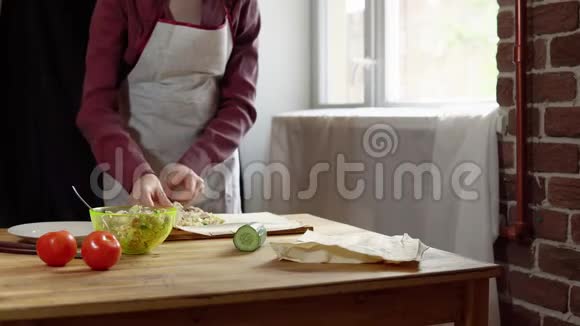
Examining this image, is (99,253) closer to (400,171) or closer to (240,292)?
(240,292)

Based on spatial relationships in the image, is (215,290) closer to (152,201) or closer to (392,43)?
(152,201)

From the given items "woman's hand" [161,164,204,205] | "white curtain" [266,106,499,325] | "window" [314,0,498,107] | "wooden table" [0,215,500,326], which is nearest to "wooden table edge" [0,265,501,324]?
"wooden table" [0,215,500,326]

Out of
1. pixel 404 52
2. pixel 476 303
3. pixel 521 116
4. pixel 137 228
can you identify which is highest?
pixel 404 52

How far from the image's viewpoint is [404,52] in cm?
260

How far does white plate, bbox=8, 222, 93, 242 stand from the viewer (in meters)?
1.40

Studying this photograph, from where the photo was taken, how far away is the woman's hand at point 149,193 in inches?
59.1

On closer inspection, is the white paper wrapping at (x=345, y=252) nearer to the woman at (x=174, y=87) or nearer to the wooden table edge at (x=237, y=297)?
the wooden table edge at (x=237, y=297)

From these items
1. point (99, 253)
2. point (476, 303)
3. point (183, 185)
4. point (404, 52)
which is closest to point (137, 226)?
point (99, 253)

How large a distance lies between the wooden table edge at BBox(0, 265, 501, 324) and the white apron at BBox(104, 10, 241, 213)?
0.88 meters

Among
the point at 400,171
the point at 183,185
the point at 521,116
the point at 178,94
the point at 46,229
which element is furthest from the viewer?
the point at 400,171

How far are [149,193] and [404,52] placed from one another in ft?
4.53

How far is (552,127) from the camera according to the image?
173 cm

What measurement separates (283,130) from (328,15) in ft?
2.22

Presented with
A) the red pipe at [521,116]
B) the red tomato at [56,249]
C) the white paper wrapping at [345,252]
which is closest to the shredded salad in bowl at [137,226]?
the red tomato at [56,249]
